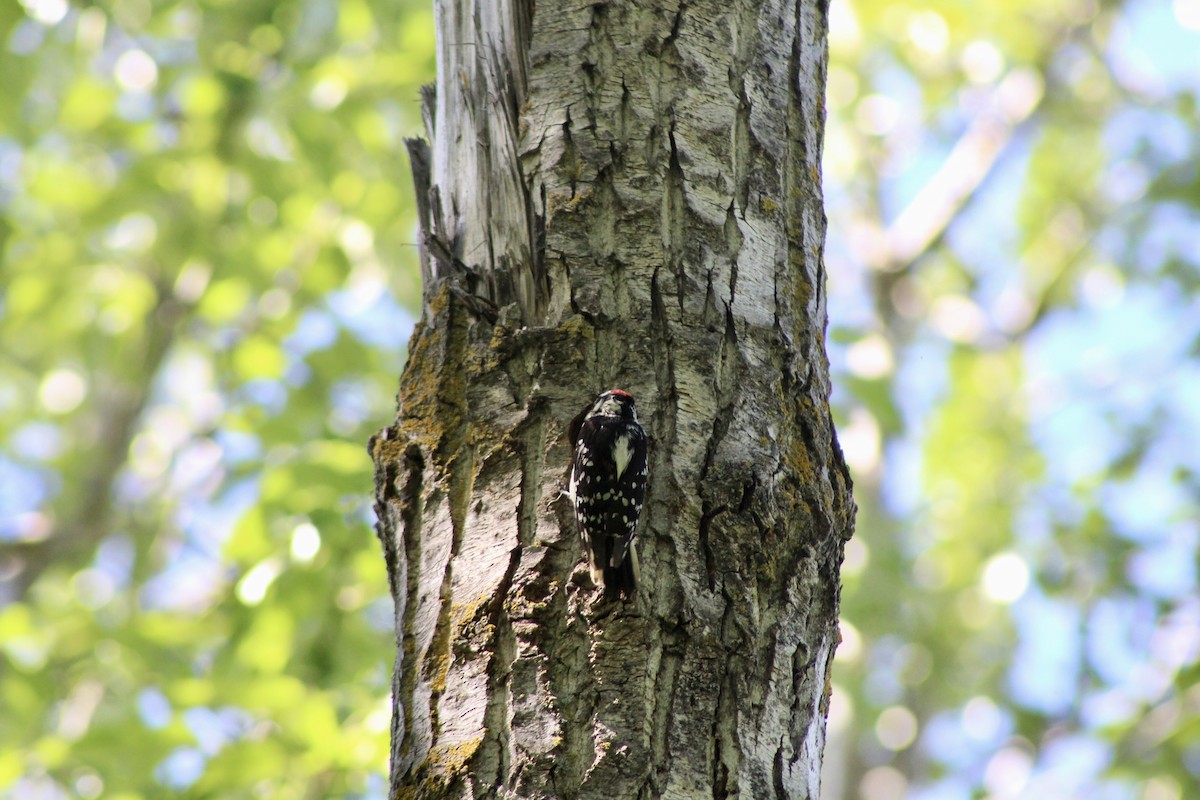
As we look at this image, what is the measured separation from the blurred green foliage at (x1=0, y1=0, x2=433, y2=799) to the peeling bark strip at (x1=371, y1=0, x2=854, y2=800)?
1.68m

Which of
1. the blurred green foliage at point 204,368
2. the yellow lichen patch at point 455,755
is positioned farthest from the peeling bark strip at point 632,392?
the blurred green foliage at point 204,368

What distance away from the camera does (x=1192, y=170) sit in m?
7.86

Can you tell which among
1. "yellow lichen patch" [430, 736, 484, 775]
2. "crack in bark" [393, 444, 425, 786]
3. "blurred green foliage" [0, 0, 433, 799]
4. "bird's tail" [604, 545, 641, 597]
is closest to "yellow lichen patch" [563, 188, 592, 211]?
"crack in bark" [393, 444, 425, 786]

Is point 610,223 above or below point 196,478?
below

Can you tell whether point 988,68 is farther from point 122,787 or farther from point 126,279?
point 122,787

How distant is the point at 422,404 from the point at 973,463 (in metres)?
9.13

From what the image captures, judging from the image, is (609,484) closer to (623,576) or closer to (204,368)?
(623,576)

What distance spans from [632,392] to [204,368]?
8.11 meters

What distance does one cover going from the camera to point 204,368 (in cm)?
930

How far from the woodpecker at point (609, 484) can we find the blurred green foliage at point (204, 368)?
5.78 feet

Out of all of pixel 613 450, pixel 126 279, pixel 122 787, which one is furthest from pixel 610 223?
pixel 126 279

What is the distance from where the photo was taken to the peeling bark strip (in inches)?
67.3

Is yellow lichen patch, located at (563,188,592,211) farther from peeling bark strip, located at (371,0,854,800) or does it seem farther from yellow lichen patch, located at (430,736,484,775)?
yellow lichen patch, located at (430,736,484,775)

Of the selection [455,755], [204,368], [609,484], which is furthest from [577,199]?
[204,368]
